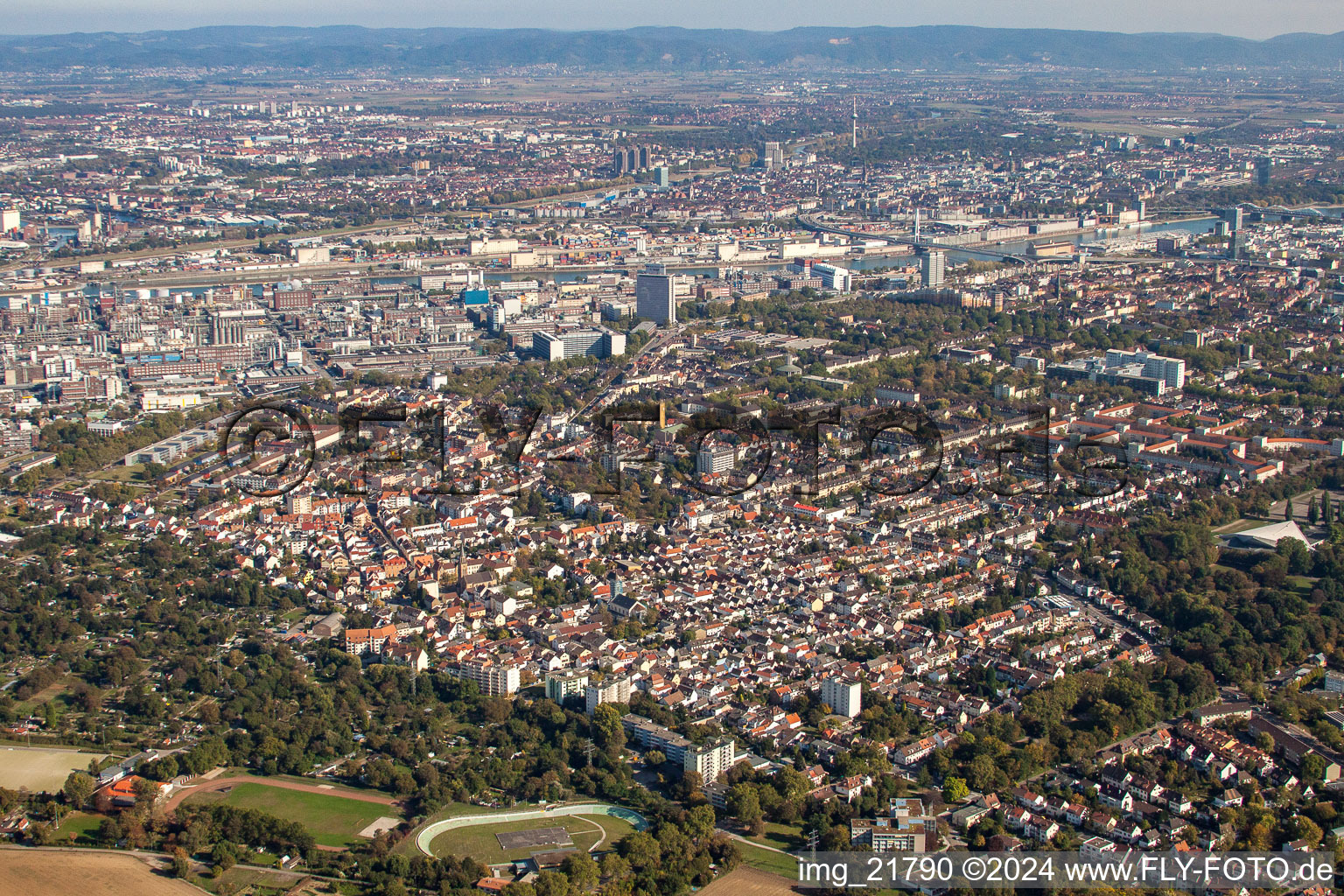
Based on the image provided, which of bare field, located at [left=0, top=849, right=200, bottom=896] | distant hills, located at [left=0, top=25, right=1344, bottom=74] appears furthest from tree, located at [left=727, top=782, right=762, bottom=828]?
distant hills, located at [left=0, top=25, right=1344, bottom=74]

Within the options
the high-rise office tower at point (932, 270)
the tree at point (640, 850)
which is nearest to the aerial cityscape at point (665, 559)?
the tree at point (640, 850)

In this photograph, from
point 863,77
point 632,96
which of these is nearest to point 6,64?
point 632,96

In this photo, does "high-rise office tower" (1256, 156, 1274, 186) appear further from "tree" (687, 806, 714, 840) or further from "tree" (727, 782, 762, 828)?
"tree" (687, 806, 714, 840)

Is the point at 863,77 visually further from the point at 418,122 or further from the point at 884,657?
the point at 884,657

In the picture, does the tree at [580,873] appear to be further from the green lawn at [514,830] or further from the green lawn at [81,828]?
the green lawn at [81,828]

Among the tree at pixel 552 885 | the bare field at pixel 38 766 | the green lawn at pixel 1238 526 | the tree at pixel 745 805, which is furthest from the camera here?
the green lawn at pixel 1238 526

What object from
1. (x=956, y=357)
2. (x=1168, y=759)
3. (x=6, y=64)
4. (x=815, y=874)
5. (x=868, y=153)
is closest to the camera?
(x=815, y=874)
